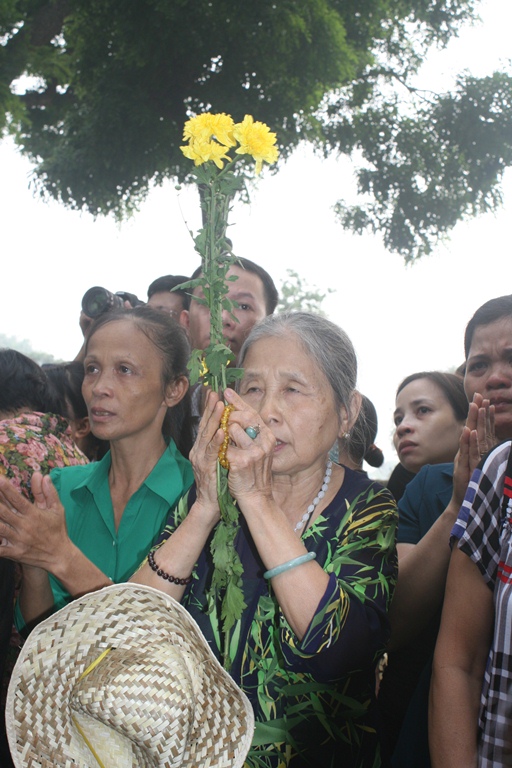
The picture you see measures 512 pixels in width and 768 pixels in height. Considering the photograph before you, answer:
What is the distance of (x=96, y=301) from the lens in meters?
3.73

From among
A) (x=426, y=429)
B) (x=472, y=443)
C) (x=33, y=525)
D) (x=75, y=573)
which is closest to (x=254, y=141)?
(x=472, y=443)

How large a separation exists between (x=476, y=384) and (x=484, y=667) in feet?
3.47

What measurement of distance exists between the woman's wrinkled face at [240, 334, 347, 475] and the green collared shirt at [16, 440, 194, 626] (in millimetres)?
661

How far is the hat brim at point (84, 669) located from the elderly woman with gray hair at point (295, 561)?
311mm

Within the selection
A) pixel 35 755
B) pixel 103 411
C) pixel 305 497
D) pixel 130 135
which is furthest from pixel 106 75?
pixel 35 755

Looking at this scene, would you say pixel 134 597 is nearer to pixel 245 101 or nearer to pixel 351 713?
pixel 351 713

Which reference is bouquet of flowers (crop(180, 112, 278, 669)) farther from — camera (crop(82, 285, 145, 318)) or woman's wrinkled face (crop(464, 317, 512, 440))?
camera (crop(82, 285, 145, 318))

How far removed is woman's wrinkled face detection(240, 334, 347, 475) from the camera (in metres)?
1.97

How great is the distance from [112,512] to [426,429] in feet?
5.38

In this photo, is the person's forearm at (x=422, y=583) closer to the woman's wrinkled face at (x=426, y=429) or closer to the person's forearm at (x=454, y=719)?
the person's forearm at (x=454, y=719)

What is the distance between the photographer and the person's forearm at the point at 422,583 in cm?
220

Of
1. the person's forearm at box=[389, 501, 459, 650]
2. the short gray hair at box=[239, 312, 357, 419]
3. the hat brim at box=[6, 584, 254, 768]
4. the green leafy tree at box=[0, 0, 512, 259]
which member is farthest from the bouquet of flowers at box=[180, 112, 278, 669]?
the green leafy tree at box=[0, 0, 512, 259]

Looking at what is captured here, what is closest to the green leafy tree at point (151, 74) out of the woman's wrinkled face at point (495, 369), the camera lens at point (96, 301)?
the camera lens at point (96, 301)

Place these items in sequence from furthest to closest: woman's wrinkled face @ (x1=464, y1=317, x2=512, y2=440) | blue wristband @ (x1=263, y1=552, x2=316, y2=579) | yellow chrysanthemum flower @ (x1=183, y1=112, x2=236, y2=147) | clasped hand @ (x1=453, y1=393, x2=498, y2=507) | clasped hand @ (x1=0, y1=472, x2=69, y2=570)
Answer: woman's wrinkled face @ (x1=464, y1=317, x2=512, y2=440)
clasped hand @ (x1=453, y1=393, x2=498, y2=507)
clasped hand @ (x1=0, y1=472, x2=69, y2=570)
blue wristband @ (x1=263, y1=552, x2=316, y2=579)
yellow chrysanthemum flower @ (x1=183, y1=112, x2=236, y2=147)
